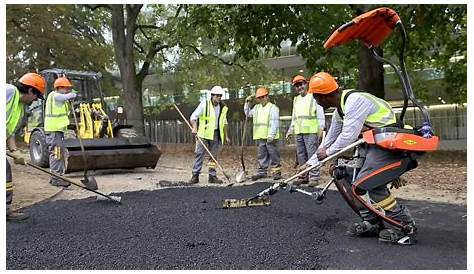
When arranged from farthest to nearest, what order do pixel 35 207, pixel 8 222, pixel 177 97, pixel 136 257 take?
pixel 177 97
pixel 35 207
pixel 8 222
pixel 136 257

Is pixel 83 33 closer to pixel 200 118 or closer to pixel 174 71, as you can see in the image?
pixel 174 71

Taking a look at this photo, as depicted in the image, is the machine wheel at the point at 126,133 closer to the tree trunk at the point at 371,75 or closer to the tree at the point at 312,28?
the tree at the point at 312,28

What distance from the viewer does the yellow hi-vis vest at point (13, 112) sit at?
5.04 m

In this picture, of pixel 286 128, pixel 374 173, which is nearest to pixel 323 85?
pixel 374 173

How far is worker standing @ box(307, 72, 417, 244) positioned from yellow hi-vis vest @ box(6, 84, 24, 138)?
10.5ft

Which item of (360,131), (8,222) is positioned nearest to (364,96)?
(360,131)

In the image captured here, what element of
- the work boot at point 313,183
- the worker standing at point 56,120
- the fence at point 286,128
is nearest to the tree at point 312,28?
the work boot at point 313,183

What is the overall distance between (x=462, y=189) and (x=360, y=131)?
3626 millimetres

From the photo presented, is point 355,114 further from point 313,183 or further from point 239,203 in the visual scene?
point 313,183

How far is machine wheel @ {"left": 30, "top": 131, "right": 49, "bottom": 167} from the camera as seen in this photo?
9758 millimetres

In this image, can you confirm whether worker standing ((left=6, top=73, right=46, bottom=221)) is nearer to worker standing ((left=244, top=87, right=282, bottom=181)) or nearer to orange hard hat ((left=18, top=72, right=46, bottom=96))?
orange hard hat ((left=18, top=72, right=46, bottom=96))

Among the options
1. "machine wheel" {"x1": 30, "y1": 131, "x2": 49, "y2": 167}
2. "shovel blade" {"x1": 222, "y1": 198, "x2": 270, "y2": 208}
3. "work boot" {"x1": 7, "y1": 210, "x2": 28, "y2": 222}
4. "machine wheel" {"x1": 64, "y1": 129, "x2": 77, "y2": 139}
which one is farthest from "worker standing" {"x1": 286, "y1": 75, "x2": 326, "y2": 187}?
"machine wheel" {"x1": 30, "y1": 131, "x2": 49, "y2": 167}

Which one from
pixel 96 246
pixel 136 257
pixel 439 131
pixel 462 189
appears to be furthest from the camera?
pixel 439 131

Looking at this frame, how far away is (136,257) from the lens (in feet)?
12.0
